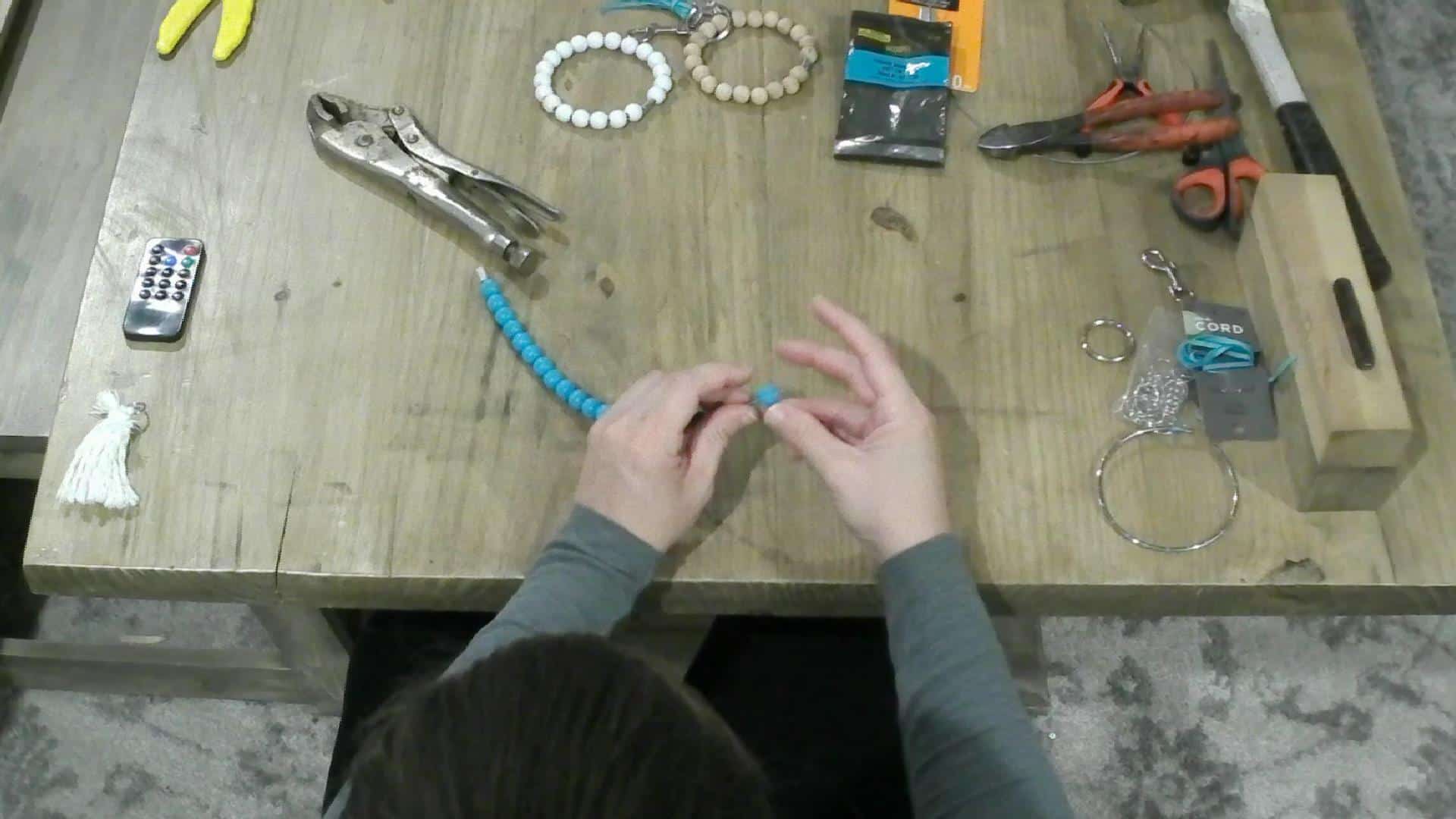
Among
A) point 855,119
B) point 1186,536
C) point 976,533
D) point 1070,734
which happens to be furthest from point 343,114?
point 1070,734

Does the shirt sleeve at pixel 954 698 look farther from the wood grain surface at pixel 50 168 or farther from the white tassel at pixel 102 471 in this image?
the wood grain surface at pixel 50 168

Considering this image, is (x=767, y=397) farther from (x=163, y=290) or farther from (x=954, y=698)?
(x=163, y=290)

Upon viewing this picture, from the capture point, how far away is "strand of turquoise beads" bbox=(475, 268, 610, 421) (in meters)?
0.68

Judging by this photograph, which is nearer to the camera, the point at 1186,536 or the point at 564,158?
the point at 1186,536

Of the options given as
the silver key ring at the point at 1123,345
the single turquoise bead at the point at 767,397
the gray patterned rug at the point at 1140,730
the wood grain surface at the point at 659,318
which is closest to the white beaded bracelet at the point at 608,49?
the wood grain surface at the point at 659,318

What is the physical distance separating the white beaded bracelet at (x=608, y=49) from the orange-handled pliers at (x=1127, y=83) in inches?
12.1

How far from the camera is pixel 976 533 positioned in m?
0.66

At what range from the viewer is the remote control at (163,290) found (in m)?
0.70

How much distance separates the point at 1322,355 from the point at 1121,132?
0.22 m

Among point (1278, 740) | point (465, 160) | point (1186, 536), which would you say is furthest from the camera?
point (1278, 740)

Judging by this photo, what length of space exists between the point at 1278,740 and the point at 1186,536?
71cm

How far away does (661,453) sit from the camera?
650 mm

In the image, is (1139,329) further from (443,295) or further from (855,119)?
(443,295)

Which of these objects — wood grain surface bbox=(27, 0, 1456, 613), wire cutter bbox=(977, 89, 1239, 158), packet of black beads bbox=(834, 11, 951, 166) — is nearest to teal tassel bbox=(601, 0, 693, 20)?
wood grain surface bbox=(27, 0, 1456, 613)
